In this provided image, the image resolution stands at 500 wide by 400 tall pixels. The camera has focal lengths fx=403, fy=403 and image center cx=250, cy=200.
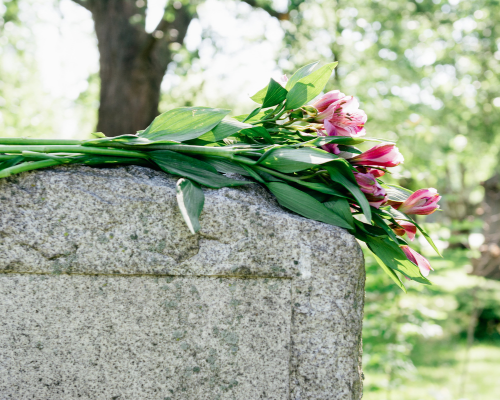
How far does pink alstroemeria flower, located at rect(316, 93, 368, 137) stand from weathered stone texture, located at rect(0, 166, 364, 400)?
1.09ft

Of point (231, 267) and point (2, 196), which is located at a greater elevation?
point (2, 196)

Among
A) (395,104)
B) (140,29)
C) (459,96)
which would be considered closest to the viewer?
(140,29)

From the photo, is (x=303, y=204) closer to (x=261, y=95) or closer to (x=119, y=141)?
(x=261, y=95)

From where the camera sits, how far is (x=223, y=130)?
1366 millimetres

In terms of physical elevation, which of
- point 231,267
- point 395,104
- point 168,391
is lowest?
point 168,391

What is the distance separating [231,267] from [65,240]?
0.49m

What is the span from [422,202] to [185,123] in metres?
0.83

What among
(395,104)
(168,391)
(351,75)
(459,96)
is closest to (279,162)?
(168,391)

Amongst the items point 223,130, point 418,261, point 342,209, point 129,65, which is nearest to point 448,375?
point 418,261

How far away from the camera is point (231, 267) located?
123cm

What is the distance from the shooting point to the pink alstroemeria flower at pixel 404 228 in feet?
4.48

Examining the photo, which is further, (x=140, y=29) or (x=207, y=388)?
(x=140, y=29)

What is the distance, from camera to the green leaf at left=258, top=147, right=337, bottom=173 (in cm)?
123

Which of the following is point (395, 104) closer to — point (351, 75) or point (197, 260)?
point (351, 75)
